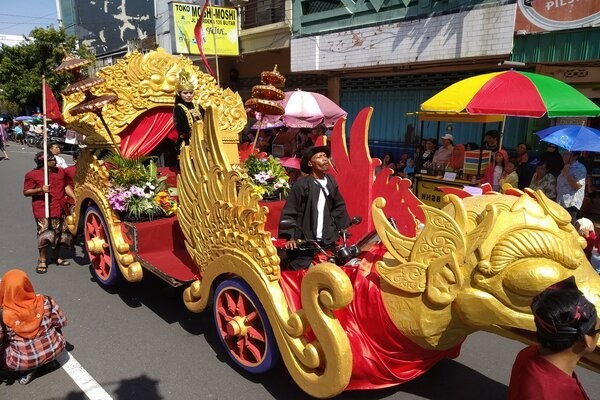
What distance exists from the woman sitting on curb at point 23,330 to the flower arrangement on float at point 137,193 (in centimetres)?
105

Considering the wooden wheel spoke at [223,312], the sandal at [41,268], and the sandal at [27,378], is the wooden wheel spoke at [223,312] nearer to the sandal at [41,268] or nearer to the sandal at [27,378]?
the sandal at [27,378]

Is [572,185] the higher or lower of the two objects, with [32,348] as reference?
higher

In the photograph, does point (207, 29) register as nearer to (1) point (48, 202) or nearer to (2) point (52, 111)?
(2) point (52, 111)

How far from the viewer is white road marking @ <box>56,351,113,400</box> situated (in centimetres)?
276

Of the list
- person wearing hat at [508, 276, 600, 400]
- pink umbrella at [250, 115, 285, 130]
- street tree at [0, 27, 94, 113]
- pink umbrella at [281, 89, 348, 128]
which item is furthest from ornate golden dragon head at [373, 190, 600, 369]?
street tree at [0, 27, 94, 113]

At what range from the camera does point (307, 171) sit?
2.99 m

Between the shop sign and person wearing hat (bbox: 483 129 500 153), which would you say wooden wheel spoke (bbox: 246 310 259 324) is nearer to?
person wearing hat (bbox: 483 129 500 153)

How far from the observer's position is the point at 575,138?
17.2 feet

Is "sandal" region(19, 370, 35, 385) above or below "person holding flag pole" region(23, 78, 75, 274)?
below

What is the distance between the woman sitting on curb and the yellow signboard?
10313 mm

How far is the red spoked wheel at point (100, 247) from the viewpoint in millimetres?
3980

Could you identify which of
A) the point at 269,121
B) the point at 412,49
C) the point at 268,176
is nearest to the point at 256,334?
the point at 268,176

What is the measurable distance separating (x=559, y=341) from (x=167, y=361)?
8.60 feet

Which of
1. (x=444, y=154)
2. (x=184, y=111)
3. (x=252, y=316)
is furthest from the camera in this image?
(x=444, y=154)
